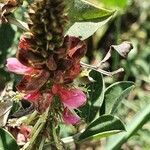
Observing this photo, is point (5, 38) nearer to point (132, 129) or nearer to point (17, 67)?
point (132, 129)

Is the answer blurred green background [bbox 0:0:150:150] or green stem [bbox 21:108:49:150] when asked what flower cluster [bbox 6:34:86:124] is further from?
blurred green background [bbox 0:0:150:150]

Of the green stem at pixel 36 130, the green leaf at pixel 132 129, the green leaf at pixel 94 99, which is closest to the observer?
the green stem at pixel 36 130

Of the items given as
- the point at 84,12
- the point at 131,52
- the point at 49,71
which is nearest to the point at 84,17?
the point at 84,12

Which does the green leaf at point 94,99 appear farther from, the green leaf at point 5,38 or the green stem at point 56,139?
the green leaf at point 5,38

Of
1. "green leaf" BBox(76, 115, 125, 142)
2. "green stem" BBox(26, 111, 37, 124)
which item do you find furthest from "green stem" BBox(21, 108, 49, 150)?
"green leaf" BBox(76, 115, 125, 142)

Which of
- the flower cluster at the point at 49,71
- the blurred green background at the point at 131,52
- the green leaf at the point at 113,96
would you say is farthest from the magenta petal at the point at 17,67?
the blurred green background at the point at 131,52

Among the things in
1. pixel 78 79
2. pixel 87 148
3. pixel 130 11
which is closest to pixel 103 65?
pixel 78 79
